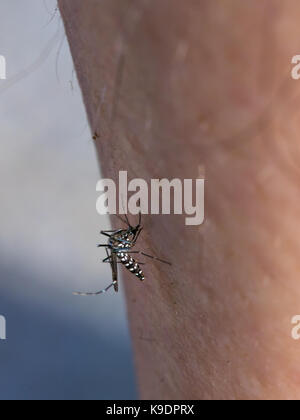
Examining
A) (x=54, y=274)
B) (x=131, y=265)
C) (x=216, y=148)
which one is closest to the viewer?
Result: (x=216, y=148)

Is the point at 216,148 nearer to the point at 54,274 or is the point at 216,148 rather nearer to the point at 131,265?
the point at 131,265

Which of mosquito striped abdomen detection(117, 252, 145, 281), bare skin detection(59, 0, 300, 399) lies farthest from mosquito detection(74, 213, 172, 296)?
bare skin detection(59, 0, 300, 399)

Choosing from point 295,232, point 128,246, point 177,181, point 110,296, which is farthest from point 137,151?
point 110,296

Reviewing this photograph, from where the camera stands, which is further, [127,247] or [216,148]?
[127,247]

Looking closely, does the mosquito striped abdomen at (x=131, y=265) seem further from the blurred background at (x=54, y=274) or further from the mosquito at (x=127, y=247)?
the blurred background at (x=54, y=274)

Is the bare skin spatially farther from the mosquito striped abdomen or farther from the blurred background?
the blurred background

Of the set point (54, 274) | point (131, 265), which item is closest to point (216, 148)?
point (131, 265)

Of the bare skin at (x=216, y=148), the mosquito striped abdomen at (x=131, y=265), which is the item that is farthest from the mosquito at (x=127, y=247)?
the bare skin at (x=216, y=148)
